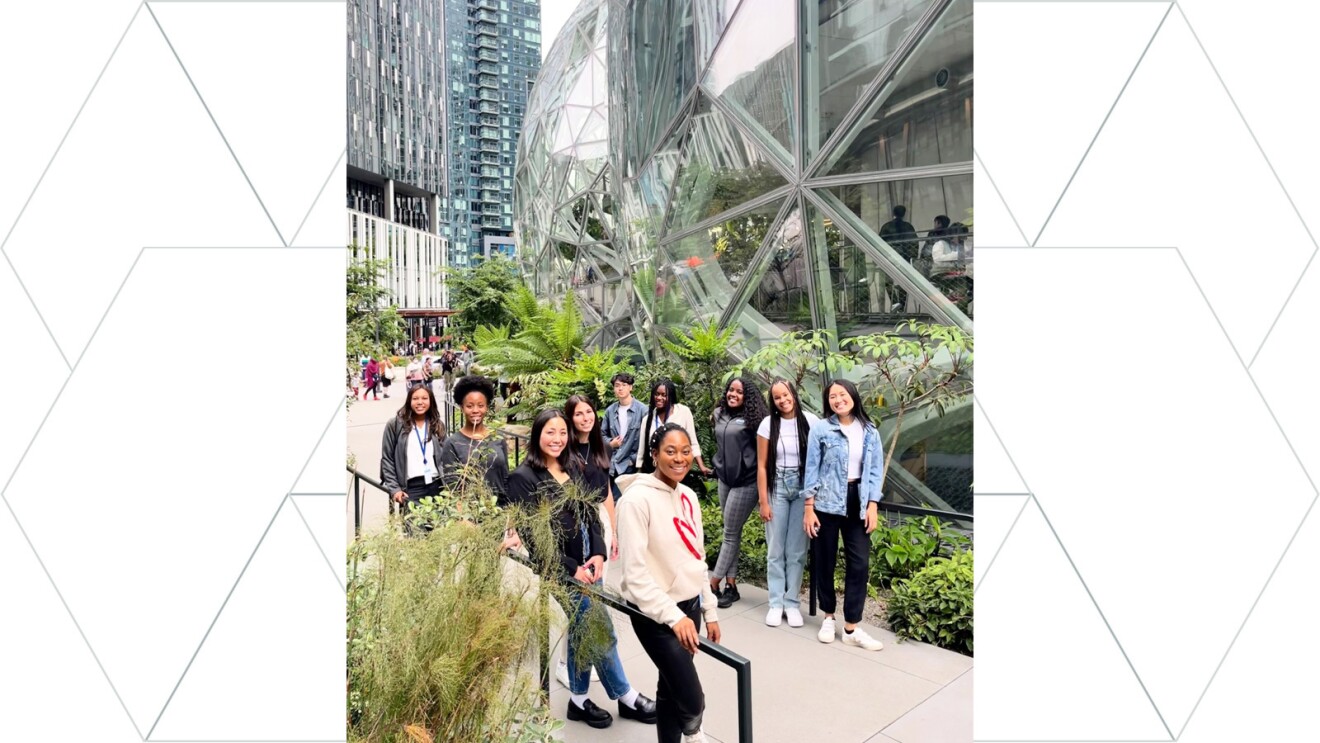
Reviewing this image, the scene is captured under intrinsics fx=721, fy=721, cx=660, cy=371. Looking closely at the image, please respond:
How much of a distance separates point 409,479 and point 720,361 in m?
3.75

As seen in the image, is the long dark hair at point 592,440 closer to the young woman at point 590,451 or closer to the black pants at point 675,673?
the young woman at point 590,451

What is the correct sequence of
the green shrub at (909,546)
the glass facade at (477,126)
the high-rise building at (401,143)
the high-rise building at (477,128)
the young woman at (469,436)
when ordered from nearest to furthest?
the young woman at (469,436), the green shrub at (909,546), the high-rise building at (401,143), the high-rise building at (477,128), the glass facade at (477,126)

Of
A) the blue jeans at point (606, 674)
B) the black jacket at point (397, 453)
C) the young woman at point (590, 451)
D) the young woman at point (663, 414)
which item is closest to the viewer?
the blue jeans at point (606, 674)

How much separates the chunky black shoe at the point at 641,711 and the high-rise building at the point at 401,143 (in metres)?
50.3

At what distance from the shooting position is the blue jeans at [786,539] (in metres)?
4.56

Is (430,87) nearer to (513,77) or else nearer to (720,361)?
(513,77)

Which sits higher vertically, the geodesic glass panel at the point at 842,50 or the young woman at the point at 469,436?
the geodesic glass panel at the point at 842,50

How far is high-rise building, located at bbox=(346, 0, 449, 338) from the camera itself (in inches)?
2105

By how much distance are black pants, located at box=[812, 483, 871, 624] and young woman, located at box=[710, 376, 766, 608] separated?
683 millimetres
